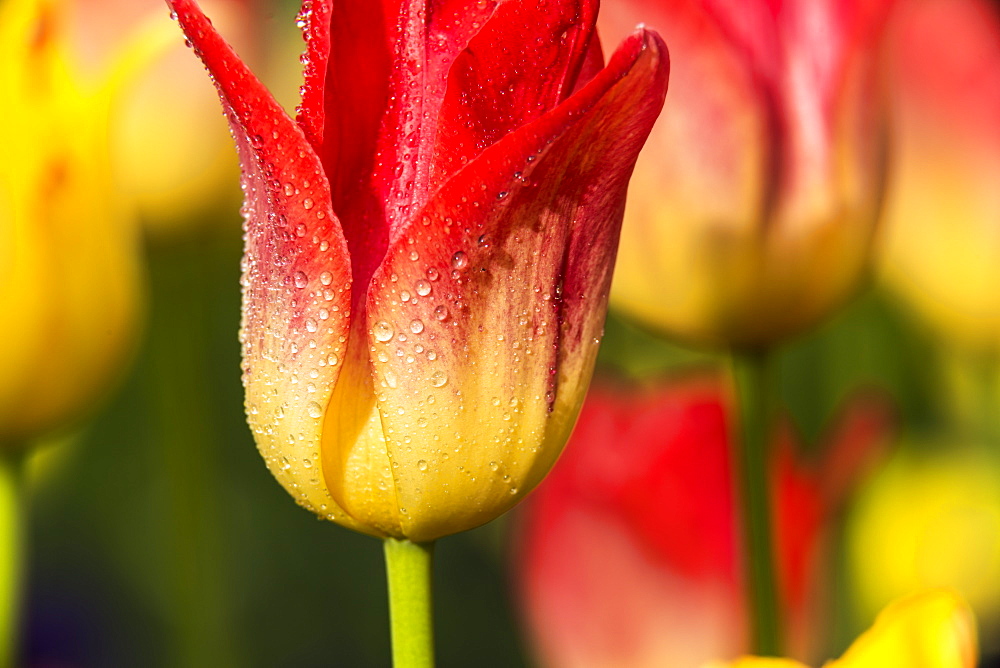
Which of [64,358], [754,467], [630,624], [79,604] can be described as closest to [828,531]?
[630,624]

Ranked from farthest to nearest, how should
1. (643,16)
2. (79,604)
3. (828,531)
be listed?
(79,604) → (828,531) → (643,16)

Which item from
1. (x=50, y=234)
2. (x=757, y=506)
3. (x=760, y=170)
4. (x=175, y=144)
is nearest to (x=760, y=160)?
(x=760, y=170)

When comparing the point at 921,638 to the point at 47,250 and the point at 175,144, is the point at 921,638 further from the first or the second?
the point at 175,144

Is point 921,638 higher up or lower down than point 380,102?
lower down

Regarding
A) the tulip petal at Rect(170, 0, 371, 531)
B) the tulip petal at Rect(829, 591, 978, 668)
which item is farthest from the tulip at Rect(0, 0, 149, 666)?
the tulip petal at Rect(829, 591, 978, 668)

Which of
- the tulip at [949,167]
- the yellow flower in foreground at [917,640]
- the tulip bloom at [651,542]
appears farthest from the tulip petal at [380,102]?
the tulip at [949,167]

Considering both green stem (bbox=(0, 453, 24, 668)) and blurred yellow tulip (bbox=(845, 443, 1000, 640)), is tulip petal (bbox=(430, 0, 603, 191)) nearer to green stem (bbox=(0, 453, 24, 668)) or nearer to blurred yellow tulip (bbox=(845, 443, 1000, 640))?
green stem (bbox=(0, 453, 24, 668))

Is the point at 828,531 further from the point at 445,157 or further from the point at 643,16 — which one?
the point at 445,157
